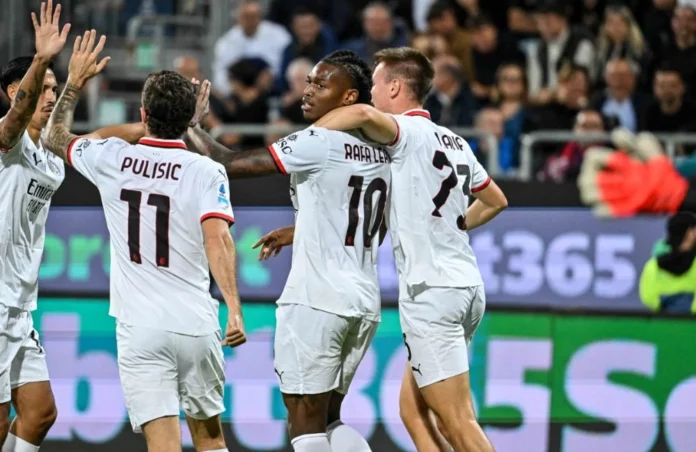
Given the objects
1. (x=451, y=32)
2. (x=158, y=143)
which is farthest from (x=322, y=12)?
(x=158, y=143)

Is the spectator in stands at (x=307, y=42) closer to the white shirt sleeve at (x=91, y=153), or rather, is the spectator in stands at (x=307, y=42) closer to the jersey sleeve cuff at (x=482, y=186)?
the jersey sleeve cuff at (x=482, y=186)

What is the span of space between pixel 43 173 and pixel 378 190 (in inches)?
69.8

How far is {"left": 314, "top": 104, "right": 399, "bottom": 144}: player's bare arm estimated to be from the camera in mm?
6188

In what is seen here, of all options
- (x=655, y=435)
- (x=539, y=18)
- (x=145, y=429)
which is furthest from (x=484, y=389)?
(x=539, y=18)

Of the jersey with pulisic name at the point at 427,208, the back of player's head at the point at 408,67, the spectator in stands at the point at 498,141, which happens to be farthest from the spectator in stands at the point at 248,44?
the jersey with pulisic name at the point at 427,208

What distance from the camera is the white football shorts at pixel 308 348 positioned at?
251 inches

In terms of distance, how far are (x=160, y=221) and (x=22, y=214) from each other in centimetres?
106

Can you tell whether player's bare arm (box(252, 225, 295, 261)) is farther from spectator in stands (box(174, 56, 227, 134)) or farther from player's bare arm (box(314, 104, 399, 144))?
spectator in stands (box(174, 56, 227, 134))

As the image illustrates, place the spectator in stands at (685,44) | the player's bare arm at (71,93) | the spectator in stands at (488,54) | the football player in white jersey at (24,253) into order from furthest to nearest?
the spectator in stands at (488,54) → the spectator in stands at (685,44) → the football player in white jersey at (24,253) → the player's bare arm at (71,93)

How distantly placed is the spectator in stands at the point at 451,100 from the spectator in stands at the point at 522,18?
1.46 m

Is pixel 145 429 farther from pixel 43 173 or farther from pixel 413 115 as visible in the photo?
pixel 413 115

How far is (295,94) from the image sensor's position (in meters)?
12.3

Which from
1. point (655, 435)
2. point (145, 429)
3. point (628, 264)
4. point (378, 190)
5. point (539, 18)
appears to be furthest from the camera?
point (539, 18)

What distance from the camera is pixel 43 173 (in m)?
6.77
